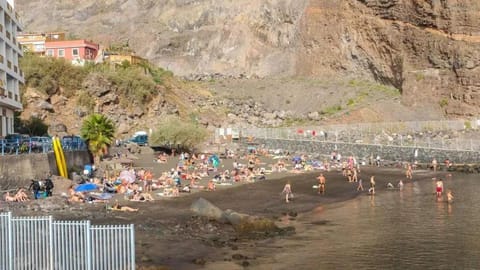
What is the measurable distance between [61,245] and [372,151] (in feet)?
148

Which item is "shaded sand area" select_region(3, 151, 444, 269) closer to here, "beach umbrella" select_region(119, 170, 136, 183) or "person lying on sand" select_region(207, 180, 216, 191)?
"person lying on sand" select_region(207, 180, 216, 191)

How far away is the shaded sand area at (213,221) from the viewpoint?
1930 cm

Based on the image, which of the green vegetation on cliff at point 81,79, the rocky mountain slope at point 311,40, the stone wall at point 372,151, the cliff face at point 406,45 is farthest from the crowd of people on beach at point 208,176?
the cliff face at point 406,45

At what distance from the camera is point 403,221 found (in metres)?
26.3

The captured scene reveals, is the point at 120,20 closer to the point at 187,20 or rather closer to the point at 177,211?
the point at 187,20

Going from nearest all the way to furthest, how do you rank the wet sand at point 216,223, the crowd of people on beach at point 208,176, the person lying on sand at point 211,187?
the wet sand at point 216,223 → the crowd of people on beach at point 208,176 → the person lying on sand at point 211,187

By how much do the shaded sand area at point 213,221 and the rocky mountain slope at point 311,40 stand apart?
3821 cm

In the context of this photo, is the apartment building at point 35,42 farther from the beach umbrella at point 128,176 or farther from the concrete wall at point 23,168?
the concrete wall at point 23,168

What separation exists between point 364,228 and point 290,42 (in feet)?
255

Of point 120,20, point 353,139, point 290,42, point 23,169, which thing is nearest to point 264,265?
point 23,169

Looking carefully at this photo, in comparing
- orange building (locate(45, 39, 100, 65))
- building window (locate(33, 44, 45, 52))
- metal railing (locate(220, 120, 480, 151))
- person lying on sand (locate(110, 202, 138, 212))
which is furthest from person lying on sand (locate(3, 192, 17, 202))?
building window (locate(33, 44, 45, 52))

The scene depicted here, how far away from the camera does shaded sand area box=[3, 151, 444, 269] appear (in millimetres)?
19297

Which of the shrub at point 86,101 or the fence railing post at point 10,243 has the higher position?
the shrub at point 86,101

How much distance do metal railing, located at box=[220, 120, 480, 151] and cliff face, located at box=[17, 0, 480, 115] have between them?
1208cm
